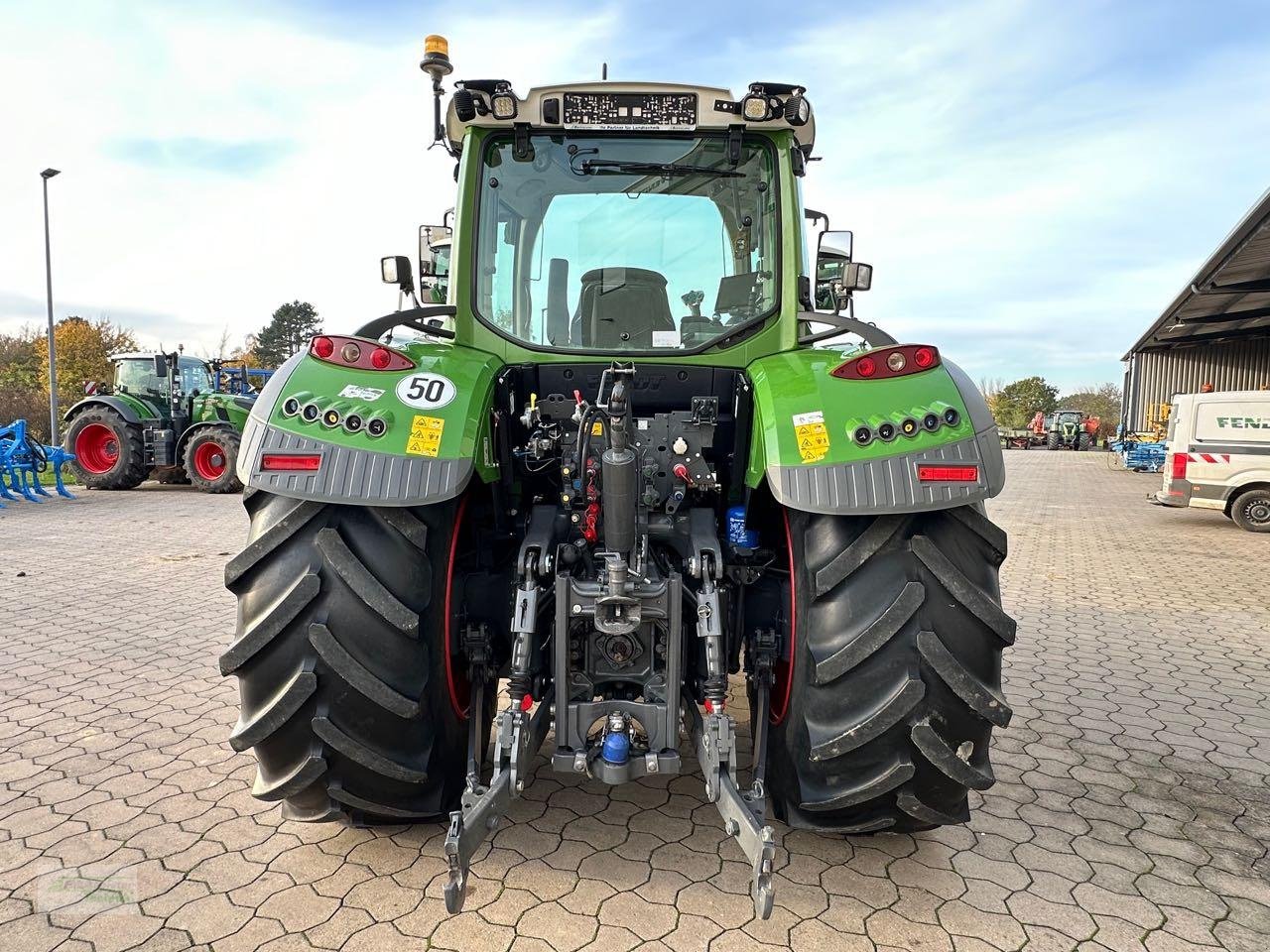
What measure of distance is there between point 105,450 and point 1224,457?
1931cm

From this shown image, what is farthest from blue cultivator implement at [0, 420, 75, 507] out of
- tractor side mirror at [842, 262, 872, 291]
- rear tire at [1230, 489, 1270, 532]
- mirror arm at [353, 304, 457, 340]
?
rear tire at [1230, 489, 1270, 532]

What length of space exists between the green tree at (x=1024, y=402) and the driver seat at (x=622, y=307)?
62.2m

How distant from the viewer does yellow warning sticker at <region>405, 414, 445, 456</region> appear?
2.29m

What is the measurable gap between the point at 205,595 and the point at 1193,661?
7.56m

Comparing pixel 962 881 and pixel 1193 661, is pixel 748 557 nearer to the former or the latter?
pixel 962 881

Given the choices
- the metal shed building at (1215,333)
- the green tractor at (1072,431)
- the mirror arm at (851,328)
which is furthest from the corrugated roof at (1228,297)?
the green tractor at (1072,431)

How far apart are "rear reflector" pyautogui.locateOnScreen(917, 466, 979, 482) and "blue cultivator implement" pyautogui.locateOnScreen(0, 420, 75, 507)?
49.1 ft

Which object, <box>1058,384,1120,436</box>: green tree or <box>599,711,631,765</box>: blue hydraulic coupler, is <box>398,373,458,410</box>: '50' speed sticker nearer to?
<box>599,711,631,765</box>: blue hydraulic coupler

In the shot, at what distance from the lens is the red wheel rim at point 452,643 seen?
250 cm

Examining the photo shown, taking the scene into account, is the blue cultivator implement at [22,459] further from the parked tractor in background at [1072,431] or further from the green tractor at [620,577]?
the parked tractor in background at [1072,431]

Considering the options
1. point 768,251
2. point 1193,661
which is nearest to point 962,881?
point 768,251

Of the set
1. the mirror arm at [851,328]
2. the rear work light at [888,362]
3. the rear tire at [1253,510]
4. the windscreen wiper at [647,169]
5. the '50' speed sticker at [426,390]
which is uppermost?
the windscreen wiper at [647,169]

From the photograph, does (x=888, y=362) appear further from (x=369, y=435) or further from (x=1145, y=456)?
(x=1145, y=456)

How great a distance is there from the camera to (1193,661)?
17.0ft
